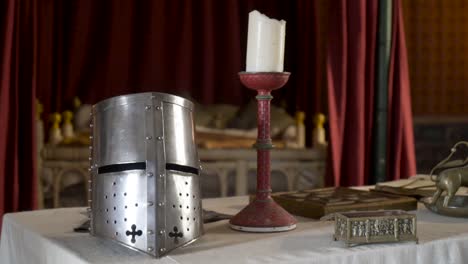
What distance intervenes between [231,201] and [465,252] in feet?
2.00

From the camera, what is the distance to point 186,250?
119 cm

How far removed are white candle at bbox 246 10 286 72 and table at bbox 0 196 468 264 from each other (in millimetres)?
321

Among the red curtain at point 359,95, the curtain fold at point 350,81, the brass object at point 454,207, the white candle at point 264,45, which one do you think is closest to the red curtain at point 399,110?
the red curtain at point 359,95

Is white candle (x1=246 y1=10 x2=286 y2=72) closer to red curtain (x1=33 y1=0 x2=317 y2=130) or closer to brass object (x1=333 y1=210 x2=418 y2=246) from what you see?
brass object (x1=333 y1=210 x2=418 y2=246)

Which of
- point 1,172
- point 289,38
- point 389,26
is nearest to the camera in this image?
point 1,172

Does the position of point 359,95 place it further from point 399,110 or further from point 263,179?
point 263,179

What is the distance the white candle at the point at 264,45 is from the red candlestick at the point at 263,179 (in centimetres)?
2

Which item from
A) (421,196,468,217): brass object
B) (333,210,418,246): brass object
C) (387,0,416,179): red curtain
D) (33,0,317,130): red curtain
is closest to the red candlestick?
(333,210,418,246): brass object

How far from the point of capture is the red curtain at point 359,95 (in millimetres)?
3561

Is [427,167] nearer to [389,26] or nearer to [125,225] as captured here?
[389,26]

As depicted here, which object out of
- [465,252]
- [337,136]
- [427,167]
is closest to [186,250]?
[465,252]

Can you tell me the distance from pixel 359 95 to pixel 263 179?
229cm

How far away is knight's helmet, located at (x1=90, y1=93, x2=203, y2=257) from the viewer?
1.15 m

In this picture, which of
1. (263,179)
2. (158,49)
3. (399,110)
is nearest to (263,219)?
(263,179)
